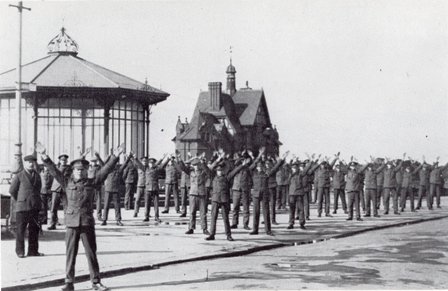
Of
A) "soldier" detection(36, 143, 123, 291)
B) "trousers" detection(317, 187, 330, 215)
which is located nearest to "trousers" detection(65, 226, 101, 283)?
"soldier" detection(36, 143, 123, 291)

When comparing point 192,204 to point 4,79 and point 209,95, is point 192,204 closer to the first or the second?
point 4,79

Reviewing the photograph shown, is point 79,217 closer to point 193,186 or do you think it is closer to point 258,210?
point 193,186

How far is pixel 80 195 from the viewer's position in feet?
31.3

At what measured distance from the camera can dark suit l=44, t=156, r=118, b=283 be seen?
9.24 meters

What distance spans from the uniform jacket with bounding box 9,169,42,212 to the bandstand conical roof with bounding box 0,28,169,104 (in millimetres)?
16169

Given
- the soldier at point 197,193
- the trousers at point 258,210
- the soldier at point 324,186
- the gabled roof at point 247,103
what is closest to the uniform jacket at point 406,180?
the soldier at point 324,186

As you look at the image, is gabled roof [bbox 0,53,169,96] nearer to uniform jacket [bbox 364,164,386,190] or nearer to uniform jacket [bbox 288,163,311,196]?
uniform jacket [bbox 364,164,386,190]

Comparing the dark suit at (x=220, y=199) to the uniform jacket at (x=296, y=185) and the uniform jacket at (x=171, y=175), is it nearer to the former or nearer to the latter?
the uniform jacket at (x=296, y=185)

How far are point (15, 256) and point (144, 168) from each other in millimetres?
9916

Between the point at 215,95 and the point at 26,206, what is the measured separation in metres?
60.4

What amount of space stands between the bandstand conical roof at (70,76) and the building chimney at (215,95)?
38317 mm

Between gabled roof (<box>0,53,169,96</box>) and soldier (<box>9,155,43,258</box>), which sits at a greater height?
gabled roof (<box>0,53,169,96</box>)

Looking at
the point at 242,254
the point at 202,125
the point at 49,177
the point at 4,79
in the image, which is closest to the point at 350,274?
the point at 242,254

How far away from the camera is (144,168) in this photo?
2194 centimetres
